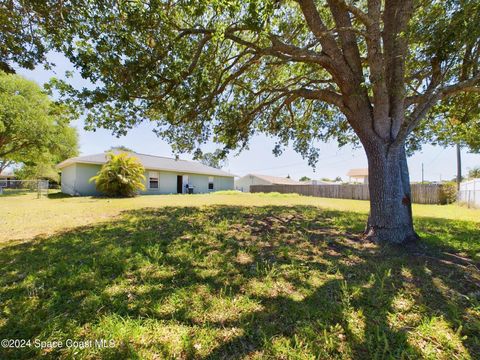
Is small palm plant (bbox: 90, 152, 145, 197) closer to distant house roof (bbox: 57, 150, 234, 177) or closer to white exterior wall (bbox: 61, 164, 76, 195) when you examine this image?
distant house roof (bbox: 57, 150, 234, 177)

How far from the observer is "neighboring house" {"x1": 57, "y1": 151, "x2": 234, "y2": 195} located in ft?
51.1

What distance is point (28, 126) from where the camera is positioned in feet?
55.4

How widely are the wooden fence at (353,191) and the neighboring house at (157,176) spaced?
718cm

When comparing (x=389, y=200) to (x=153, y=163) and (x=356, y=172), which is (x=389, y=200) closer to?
(x=153, y=163)

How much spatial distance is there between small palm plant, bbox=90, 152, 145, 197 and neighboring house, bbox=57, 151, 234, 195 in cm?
242

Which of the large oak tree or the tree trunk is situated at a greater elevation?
the large oak tree

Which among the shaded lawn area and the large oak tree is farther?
the large oak tree

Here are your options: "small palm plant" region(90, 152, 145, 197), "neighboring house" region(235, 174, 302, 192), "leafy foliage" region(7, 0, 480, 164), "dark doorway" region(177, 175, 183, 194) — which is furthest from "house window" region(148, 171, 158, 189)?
"neighboring house" region(235, 174, 302, 192)

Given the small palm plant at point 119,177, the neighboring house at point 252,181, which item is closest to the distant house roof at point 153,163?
the small palm plant at point 119,177

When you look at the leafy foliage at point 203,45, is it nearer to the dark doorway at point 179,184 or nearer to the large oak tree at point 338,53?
the large oak tree at point 338,53

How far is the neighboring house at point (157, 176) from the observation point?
15.6 metres


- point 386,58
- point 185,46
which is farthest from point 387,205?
point 185,46

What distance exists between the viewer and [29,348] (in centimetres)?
181

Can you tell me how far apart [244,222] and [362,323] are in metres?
4.30
